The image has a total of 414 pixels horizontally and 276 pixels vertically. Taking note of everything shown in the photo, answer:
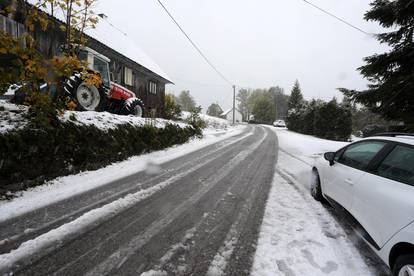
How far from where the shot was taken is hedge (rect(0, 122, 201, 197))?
472 cm

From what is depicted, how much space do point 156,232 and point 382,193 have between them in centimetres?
287

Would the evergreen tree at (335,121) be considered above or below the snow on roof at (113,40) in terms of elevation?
below

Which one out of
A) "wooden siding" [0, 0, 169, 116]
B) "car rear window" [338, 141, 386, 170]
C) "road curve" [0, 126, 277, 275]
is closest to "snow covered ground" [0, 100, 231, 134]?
"road curve" [0, 126, 277, 275]

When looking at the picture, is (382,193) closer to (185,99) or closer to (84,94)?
(84,94)

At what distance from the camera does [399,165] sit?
2980mm

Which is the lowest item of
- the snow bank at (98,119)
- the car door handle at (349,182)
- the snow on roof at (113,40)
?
the car door handle at (349,182)

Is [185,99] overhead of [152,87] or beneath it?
overhead

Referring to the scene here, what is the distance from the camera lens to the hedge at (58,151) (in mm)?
4723

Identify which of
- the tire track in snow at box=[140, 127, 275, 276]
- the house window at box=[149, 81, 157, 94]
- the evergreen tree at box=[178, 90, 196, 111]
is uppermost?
the evergreen tree at box=[178, 90, 196, 111]

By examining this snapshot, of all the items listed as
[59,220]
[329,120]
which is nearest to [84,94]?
[59,220]

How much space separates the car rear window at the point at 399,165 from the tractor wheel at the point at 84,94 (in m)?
7.86

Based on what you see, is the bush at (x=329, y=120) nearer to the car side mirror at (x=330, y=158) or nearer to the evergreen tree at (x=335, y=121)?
the evergreen tree at (x=335, y=121)

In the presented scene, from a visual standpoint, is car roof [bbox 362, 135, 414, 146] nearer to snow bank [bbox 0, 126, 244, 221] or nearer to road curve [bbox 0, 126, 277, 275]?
road curve [bbox 0, 126, 277, 275]

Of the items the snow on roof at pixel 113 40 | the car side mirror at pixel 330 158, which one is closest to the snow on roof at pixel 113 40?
the snow on roof at pixel 113 40
